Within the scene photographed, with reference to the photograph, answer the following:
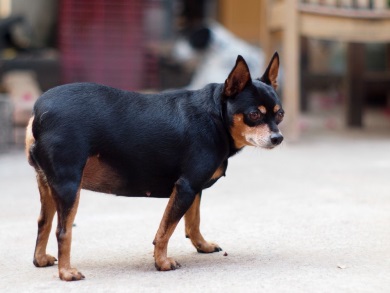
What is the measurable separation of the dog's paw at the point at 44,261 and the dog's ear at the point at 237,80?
788 mm

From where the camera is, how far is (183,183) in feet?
7.96

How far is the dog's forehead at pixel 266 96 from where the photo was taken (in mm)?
2432

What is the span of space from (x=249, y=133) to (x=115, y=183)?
454 mm

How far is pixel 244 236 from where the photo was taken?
2924 millimetres

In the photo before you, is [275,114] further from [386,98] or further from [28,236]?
[386,98]

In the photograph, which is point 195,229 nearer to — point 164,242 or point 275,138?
point 164,242

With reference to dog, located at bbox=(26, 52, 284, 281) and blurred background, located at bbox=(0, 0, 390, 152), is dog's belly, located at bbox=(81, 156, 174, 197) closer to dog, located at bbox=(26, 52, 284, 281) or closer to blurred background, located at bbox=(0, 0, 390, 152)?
dog, located at bbox=(26, 52, 284, 281)

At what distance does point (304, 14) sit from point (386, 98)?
4245mm

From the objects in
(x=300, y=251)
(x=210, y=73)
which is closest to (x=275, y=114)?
(x=300, y=251)

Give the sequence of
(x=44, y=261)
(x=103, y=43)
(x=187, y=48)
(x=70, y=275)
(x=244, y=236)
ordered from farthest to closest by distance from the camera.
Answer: (x=187, y=48), (x=103, y=43), (x=244, y=236), (x=44, y=261), (x=70, y=275)

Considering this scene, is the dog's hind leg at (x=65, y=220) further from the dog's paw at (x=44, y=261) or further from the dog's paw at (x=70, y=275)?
the dog's paw at (x=44, y=261)

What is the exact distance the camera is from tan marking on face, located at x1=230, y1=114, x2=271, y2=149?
7.84 feet

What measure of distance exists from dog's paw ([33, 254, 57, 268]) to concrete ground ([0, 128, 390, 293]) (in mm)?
31

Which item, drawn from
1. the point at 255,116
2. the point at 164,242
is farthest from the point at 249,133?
the point at 164,242
